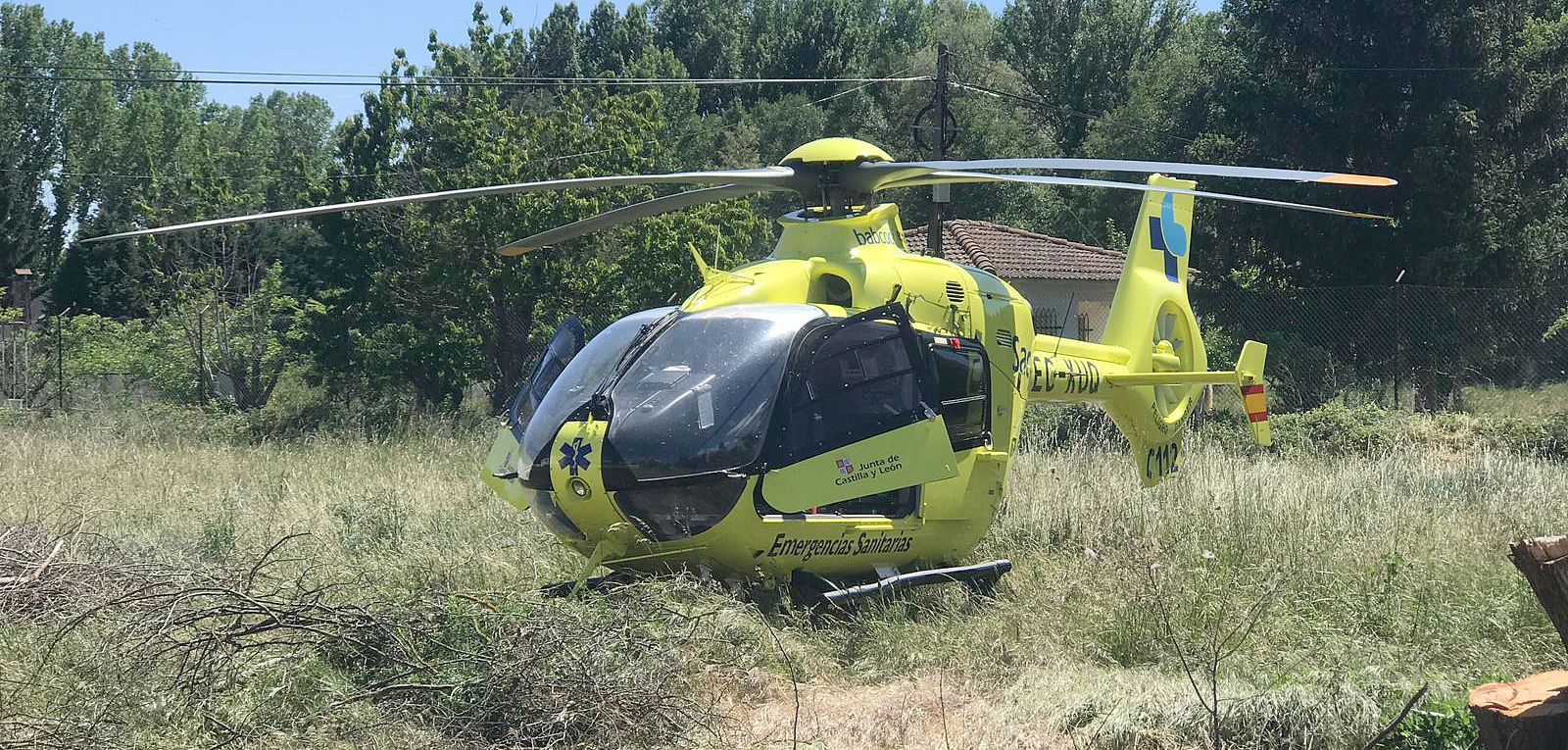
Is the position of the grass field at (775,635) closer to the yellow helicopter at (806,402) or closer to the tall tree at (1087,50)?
the yellow helicopter at (806,402)

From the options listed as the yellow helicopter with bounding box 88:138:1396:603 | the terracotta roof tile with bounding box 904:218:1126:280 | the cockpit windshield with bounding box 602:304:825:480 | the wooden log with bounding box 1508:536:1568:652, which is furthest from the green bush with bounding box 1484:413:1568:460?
the wooden log with bounding box 1508:536:1568:652

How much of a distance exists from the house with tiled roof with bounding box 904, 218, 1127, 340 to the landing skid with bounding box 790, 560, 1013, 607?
15.1 metres

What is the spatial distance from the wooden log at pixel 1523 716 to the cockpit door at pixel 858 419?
11.9 ft

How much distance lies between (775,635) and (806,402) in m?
1.33

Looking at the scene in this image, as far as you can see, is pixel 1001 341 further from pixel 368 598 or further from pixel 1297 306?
pixel 1297 306

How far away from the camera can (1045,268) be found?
83.0 feet

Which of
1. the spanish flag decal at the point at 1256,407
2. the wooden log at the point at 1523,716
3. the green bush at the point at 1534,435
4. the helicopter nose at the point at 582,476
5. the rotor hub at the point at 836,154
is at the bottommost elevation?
the green bush at the point at 1534,435

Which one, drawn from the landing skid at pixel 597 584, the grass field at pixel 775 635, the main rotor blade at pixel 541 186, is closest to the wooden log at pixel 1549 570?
the grass field at pixel 775 635

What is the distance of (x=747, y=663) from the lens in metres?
7.04

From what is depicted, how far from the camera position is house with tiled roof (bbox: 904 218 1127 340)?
24625 mm

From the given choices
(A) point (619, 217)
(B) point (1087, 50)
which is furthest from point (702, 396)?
(B) point (1087, 50)

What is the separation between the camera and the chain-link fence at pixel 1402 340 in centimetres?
1886

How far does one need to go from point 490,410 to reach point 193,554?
34.8ft

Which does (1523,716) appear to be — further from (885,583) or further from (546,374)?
(546,374)
